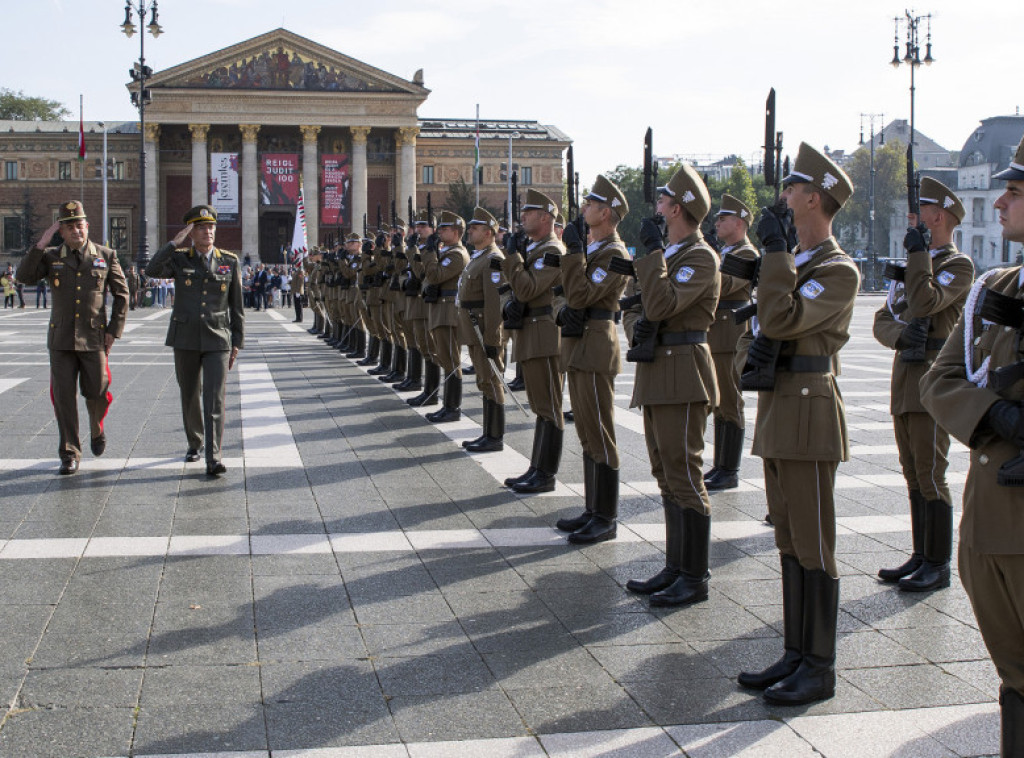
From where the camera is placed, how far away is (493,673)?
15.8 ft

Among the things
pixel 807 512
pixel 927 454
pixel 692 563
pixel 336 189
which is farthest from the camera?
pixel 336 189

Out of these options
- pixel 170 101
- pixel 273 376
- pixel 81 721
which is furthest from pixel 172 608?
pixel 170 101

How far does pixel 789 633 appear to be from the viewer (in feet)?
15.7

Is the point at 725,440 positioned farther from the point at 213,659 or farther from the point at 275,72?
the point at 275,72

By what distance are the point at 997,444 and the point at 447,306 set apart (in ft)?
30.8

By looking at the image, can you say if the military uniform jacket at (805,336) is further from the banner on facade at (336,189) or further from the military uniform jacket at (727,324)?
the banner on facade at (336,189)

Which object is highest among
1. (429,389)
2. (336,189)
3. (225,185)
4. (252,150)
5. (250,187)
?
(252,150)

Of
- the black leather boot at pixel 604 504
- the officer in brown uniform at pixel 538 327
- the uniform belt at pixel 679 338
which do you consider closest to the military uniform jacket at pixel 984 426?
the uniform belt at pixel 679 338

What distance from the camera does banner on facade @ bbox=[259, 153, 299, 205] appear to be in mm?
77375

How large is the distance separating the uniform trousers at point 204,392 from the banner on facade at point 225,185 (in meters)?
67.4

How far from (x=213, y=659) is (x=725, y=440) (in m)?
5.13

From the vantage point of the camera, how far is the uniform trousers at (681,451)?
593cm

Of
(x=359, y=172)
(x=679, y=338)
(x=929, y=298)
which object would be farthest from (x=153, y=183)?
(x=929, y=298)

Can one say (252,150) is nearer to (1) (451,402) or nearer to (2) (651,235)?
(1) (451,402)
